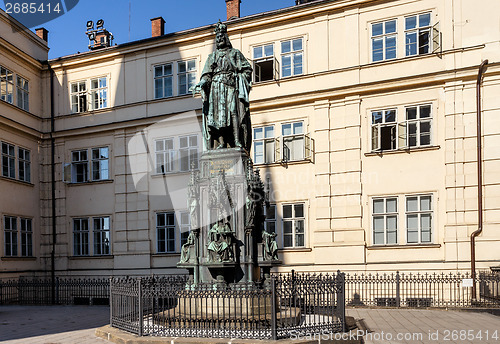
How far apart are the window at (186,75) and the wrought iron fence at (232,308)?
536 inches

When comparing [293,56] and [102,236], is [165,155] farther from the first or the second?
[293,56]

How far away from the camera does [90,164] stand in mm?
23781

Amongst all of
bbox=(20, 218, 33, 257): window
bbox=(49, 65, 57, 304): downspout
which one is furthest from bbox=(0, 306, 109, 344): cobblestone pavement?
bbox=(49, 65, 57, 304): downspout

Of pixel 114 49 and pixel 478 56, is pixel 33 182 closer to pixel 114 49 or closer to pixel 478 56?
pixel 114 49

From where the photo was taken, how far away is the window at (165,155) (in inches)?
882

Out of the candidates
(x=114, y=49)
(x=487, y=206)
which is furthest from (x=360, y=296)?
(x=114, y=49)

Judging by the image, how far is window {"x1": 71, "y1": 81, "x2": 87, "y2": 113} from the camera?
80.0 feet

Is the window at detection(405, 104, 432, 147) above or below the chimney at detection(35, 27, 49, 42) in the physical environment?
below

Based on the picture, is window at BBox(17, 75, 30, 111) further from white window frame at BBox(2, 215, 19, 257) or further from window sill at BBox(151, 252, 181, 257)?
window sill at BBox(151, 252, 181, 257)

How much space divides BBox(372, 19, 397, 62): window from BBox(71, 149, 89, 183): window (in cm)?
1461

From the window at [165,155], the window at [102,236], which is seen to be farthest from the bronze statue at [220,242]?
the window at [102,236]

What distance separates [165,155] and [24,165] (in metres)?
7.06

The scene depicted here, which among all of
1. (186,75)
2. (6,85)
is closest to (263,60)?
(186,75)

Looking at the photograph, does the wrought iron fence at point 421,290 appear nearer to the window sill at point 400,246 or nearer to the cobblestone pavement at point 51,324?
the window sill at point 400,246
